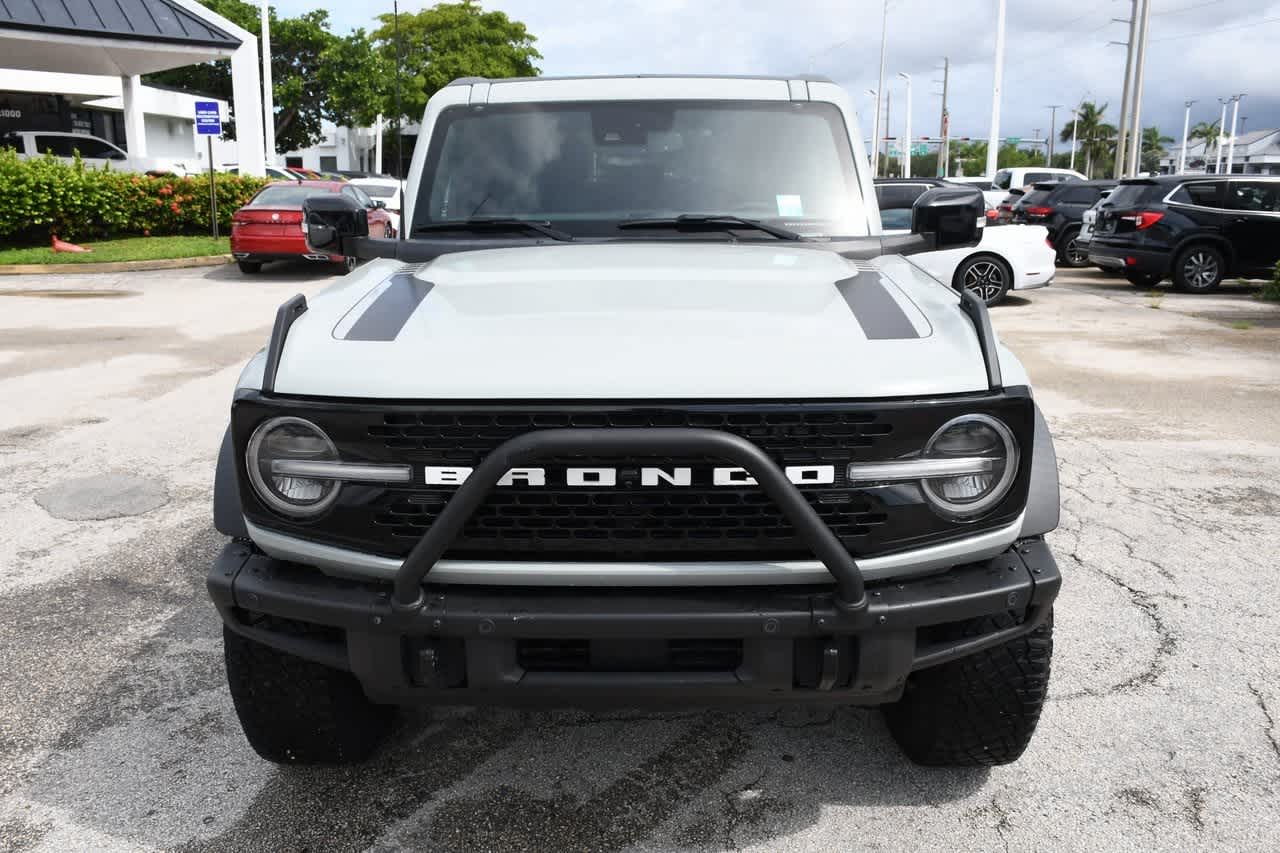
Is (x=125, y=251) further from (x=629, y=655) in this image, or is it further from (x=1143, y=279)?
(x=629, y=655)

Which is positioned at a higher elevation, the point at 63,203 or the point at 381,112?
the point at 381,112

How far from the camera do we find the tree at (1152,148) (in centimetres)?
13938

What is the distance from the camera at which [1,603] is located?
4.19m

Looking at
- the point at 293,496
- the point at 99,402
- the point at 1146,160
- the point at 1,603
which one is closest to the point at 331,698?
the point at 293,496

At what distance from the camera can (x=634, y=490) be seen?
227cm

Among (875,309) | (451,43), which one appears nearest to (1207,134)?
(451,43)

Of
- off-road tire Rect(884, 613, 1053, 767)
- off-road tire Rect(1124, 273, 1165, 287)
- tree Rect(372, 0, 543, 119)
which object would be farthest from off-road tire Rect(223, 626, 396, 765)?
tree Rect(372, 0, 543, 119)

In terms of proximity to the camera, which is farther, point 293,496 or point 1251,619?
point 1251,619

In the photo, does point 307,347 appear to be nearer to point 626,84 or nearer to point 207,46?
point 626,84

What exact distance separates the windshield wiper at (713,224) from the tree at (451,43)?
2355 inches

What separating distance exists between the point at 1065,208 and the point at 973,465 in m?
19.5

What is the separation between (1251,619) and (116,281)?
52.1ft

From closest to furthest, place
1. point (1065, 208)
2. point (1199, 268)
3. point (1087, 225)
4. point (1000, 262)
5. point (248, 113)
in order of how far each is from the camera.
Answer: point (1000, 262)
point (1199, 268)
point (1087, 225)
point (1065, 208)
point (248, 113)

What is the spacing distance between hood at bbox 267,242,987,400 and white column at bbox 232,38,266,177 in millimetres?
27506
